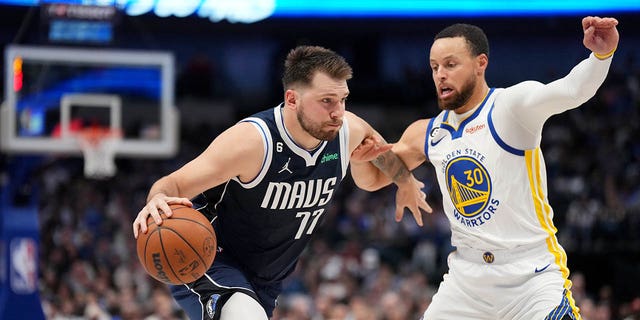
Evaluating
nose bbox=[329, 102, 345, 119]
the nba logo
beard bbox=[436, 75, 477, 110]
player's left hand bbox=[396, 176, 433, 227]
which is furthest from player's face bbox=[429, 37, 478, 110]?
the nba logo

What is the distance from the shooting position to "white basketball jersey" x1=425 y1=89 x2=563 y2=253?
15.9 feet

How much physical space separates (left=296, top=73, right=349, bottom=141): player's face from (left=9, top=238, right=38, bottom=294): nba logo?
7487 mm

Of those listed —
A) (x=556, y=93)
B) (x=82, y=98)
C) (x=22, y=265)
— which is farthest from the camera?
(x=82, y=98)

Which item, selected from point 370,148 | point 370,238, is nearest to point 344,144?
point 370,148

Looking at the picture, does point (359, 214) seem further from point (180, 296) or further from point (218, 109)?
point (180, 296)

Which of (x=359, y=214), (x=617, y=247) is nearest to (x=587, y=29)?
(x=617, y=247)

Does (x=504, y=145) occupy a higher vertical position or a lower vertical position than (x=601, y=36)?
lower

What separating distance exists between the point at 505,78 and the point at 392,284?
7.72 meters

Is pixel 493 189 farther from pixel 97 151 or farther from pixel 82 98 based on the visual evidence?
pixel 82 98

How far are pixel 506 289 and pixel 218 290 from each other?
62.5 inches

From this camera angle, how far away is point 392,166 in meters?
5.80

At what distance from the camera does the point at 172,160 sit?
18.7 m

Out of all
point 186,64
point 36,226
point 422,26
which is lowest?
point 36,226

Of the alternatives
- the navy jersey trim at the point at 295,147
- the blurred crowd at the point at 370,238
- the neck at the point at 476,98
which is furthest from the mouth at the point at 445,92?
the blurred crowd at the point at 370,238
